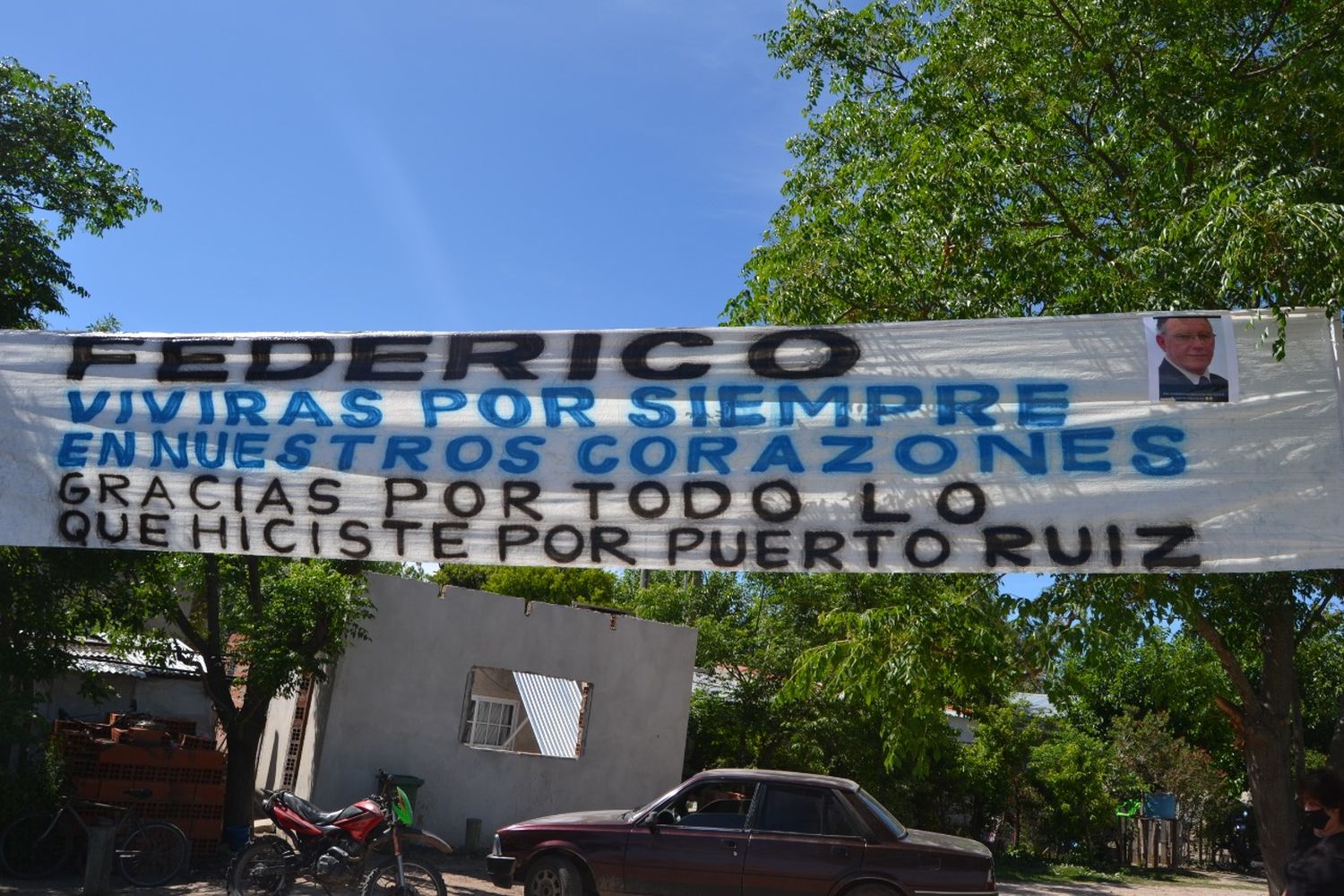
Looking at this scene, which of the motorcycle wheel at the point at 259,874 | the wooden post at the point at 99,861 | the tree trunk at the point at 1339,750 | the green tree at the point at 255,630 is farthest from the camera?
the green tree at the point at 255,630

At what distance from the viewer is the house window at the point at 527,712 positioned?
1781cm

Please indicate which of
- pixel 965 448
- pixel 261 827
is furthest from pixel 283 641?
pixel 965 448

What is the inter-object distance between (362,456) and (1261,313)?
362 cm

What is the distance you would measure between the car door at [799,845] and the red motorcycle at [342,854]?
2.68 metres

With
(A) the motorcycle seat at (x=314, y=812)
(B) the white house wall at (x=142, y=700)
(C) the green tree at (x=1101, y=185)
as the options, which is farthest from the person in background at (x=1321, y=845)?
(B) the white house wall at (x=142, y=700)

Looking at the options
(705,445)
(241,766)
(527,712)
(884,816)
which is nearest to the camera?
(705,445)

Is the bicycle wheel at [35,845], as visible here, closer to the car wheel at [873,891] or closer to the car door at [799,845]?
the car door at [799,845]

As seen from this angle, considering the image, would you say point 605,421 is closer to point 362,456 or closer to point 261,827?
point 362,456

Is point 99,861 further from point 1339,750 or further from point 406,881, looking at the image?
point 1339,750

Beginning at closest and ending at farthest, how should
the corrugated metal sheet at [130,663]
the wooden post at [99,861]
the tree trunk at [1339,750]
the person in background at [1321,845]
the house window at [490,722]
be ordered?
the person in background at [1321,845] → the tree trunk at [1339,750] → the wooden post at [99,861] → the corrugated metal sheet at [130,663] → the house window at [490,722]

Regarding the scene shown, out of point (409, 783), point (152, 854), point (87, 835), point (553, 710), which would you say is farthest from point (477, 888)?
point (553, 710)

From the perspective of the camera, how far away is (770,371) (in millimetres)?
4785

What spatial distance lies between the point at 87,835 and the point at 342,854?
10.1ft

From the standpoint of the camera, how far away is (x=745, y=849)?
404 inches
